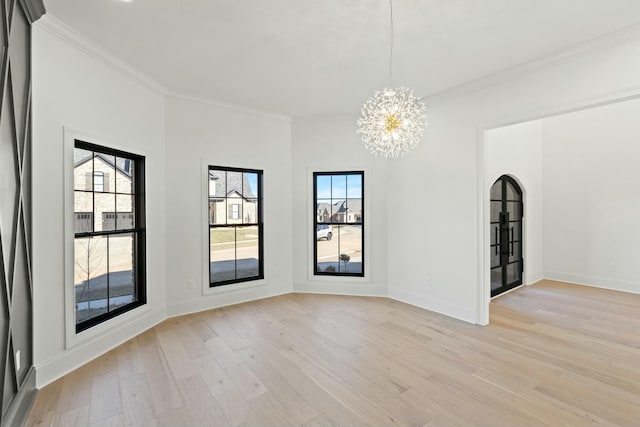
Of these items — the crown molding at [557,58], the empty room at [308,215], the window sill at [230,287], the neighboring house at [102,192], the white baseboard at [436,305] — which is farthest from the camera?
the window sill at [230,287]

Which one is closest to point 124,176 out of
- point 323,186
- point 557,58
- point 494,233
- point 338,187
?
point 323,186

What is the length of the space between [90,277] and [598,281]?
793 cm

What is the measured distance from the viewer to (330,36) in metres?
2.69

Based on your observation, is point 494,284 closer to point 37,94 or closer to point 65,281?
point 65,281

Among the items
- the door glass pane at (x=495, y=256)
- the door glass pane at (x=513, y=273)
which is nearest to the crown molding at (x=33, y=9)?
the door glass pane at (x=495, y=256)

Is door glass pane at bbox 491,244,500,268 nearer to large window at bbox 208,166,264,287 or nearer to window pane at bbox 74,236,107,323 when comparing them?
large window at bbox 208,166,264,287

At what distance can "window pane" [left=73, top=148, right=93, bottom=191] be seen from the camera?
9.49 feet

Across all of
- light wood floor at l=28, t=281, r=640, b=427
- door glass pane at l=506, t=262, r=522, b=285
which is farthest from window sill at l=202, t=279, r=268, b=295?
door glass pane at l=506, t=262, r=522, b=285

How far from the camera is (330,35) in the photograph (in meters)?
2.67

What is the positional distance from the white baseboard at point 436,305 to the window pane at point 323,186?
6.36 ft

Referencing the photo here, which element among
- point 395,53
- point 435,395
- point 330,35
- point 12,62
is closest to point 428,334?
point 435,395

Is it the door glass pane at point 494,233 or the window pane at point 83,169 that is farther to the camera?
the door glass pane at point 494,233

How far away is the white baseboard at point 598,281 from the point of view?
503 cm

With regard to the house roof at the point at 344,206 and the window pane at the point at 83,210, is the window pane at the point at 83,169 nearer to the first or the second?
the window pane at the point at 83,210
